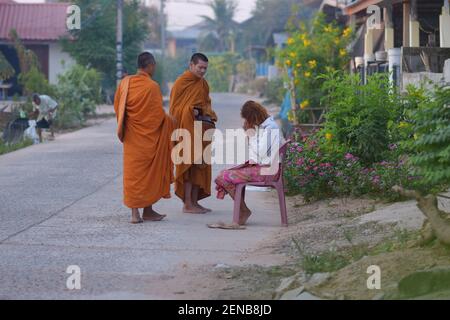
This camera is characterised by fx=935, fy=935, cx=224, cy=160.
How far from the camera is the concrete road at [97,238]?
23.1 ft

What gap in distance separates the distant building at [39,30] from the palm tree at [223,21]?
39293mm

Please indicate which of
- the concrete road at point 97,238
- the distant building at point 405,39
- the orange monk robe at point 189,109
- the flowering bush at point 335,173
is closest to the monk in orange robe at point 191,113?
the orange monk robe at point 189,109

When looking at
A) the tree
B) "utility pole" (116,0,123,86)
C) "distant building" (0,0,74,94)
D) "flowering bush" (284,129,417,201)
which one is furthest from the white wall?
"flowering bush" (284,129,417,201)

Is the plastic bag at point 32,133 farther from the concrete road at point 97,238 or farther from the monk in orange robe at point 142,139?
the monk in orange robe at point 142,139

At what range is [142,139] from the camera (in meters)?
10.0

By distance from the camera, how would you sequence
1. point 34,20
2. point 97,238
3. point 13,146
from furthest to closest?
point 34,20 → point 13,146 → point 97,238

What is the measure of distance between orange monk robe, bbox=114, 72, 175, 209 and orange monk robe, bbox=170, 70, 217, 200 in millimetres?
640

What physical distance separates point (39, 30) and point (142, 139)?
29733 mm

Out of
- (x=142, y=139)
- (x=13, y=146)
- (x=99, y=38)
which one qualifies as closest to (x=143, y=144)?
(x=142, y=139)

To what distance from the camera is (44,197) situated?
11.8m

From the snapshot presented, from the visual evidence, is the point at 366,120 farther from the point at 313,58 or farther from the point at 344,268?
the point at 313,58

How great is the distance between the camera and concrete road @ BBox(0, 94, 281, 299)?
23.1 feet

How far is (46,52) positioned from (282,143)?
30.8 metres
